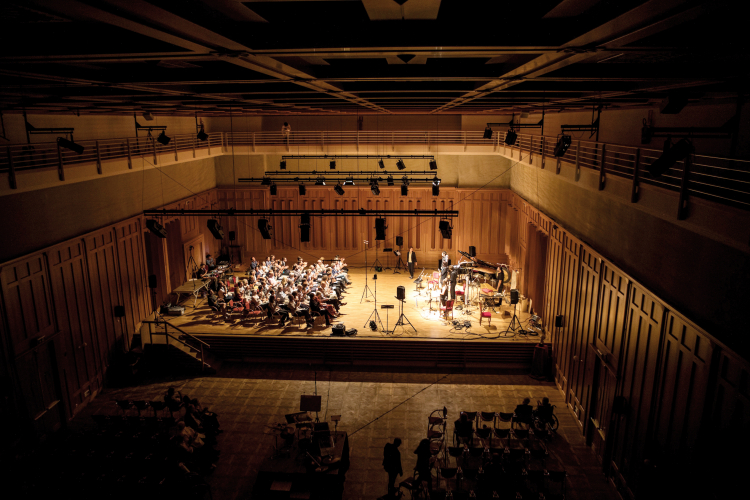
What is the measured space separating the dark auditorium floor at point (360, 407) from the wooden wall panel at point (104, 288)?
4.11 feet

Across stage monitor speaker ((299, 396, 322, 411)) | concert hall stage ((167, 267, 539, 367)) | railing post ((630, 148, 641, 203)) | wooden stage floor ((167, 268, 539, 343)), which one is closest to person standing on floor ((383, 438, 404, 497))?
stage monitor speaker ((299, 396, 322, 411))

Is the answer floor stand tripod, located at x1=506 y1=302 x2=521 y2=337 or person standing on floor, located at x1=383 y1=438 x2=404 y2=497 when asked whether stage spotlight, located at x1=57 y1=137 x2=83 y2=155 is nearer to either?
person standing on floor, located at x1=383 y1=438 x2=404 y2=497

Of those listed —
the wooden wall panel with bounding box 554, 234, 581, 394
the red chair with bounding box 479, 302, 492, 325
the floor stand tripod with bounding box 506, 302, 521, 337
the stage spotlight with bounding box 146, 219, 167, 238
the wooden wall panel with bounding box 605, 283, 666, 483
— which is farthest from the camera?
the red chair with bounding box 479, 302, 492, 325

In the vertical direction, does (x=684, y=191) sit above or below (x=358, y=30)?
below

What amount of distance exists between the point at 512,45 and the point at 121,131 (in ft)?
46.0

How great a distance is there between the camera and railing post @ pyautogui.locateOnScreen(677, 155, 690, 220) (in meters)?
4.91

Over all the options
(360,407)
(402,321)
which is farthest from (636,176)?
(402,321)

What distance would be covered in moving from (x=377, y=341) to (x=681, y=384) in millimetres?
7885

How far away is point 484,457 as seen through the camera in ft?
27.6

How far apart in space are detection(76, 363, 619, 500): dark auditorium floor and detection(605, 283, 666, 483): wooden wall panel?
2.91ft

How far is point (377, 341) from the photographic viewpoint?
12875mm

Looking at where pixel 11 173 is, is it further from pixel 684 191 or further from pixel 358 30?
pixel 684 191

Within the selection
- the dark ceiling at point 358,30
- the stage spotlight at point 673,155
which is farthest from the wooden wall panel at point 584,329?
the dark ceiling at point 358,30

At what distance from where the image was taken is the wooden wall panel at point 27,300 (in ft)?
28.3
